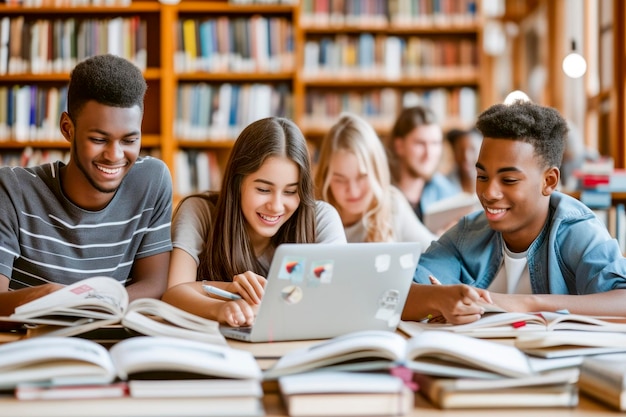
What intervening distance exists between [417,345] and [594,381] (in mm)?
234

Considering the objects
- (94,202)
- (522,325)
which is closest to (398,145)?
(94,202)

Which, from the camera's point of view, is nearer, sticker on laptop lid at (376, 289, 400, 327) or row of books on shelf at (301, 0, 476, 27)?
sticker on laptop lid at (376, 289, 400, 327)

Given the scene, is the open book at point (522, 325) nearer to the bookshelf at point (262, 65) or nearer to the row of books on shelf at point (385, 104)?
the bookshelf at point (262, 65)

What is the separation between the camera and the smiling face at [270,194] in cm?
198

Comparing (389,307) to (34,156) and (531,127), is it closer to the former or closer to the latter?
(531,127)

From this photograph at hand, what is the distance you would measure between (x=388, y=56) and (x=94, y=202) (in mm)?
3677

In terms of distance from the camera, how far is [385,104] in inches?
210

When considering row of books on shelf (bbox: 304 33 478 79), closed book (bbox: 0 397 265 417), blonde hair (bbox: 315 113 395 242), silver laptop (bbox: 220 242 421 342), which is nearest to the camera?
closed book (bbox: 0 397 265 417)

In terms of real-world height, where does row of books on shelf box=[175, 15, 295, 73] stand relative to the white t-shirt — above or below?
above

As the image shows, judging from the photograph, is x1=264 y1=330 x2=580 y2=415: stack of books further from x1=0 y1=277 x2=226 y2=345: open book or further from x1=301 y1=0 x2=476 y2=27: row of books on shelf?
x1=301 y1=0 x2=476 y2=27: row of books on shelf

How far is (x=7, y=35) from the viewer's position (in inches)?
189

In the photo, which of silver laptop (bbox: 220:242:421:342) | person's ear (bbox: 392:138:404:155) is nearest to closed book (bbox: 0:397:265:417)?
silver laptop (bbox: 220:242:421:342)

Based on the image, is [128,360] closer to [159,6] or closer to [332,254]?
[332,254]

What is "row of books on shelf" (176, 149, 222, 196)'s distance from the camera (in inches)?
197
